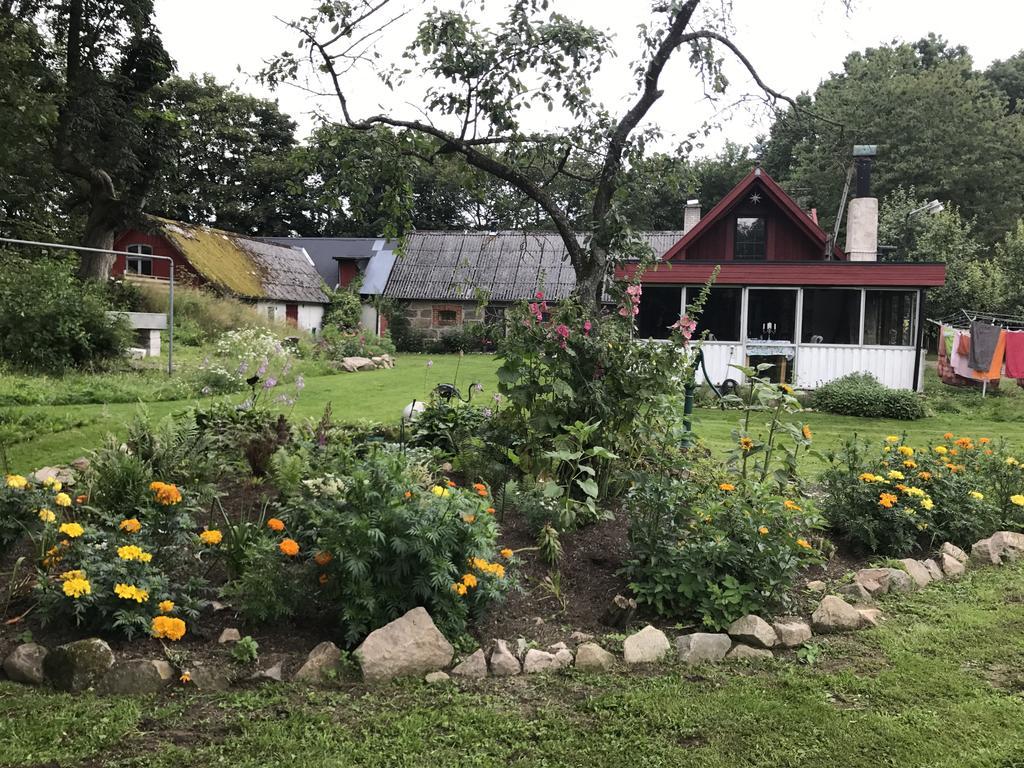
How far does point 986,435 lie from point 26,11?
17427mm

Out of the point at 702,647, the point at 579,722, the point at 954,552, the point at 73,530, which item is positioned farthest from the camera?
the point at 954,552

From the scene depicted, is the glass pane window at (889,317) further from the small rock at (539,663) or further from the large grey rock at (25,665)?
the large grey rock at (25,665)

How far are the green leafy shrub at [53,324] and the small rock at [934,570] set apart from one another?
1131cm

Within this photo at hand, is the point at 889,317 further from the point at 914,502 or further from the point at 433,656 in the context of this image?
the point at 433,656

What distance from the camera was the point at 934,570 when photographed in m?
4.52

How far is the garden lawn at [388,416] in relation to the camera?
23.0 ft

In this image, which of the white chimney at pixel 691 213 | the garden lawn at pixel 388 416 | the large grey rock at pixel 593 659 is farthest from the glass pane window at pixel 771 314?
the large grey rock at pixel 593 659

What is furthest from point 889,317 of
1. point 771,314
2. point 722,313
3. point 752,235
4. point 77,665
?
point 77,665

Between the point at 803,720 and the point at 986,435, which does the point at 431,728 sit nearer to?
the point at 803,720

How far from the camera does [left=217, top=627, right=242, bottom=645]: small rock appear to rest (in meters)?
3.22

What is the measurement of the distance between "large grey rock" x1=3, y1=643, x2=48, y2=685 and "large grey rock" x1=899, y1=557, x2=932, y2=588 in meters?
4.19

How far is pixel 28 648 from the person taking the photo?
2951mm

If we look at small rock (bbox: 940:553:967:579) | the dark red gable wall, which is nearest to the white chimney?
the dark red gable wall

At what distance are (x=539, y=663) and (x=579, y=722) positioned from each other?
0.44 m
